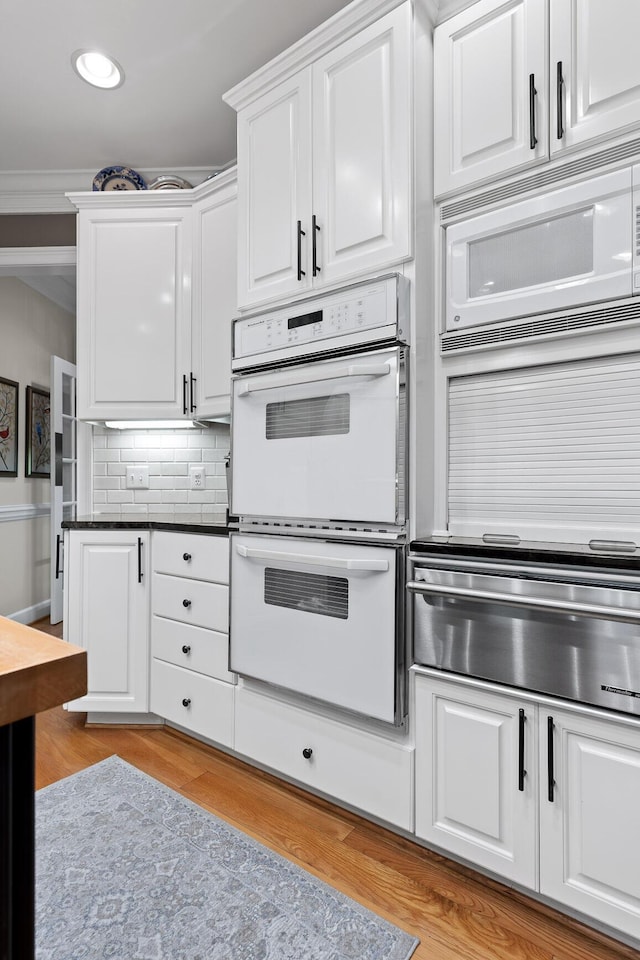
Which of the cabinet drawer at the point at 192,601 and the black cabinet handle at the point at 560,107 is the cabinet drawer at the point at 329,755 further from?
the black cabinet handle at the point at 560,107

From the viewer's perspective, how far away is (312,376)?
184cm

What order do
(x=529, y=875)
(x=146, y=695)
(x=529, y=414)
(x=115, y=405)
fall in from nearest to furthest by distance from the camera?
(x=529, y=875) < (x=529, y=414) < (x=146, y=695) < (x=115, y=405)

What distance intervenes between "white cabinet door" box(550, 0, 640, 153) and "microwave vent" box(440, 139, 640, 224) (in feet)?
0.16

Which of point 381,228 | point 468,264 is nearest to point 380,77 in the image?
point 381,228

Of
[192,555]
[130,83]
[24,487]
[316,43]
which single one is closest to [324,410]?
[192,555]

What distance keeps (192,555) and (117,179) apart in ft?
6.90

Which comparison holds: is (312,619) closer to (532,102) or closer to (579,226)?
(579,226)

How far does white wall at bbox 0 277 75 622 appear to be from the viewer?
13.6ft

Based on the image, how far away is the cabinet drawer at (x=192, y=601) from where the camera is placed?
2.21 metres

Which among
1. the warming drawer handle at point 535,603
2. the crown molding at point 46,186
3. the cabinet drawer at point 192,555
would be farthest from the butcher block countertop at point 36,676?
the crown molding at point 46,186

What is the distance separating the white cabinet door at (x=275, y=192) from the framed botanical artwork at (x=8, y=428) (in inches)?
111

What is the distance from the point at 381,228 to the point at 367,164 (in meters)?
0.23

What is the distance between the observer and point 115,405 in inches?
111

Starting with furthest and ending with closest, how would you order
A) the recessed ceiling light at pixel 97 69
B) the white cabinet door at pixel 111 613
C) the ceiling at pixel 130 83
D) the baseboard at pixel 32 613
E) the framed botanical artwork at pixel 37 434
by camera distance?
the framed botanical artwork at pixel 37 434, the baseboard at pixel 32 613, the white cabinet door at pixel 111 613, the recessed ceiling light at pixel 97 69, the ceiling at pixel 130 83
